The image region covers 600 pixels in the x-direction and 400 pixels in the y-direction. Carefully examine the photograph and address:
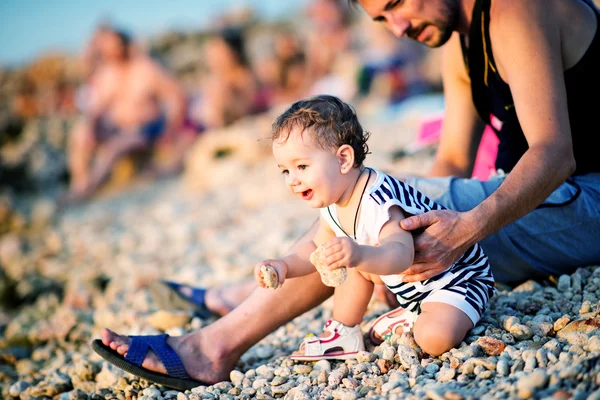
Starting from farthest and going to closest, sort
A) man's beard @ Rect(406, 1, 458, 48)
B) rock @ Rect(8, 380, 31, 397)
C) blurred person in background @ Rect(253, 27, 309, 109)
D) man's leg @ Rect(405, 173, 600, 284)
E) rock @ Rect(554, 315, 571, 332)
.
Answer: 1. blurred person in background @ Rect(253, 27, 309, 109)
2. rock @ Rect(8, 380, 31, 397)
3. man's beard @ Rect(406, 1, 458, 48)
4. man's leg @ Rect(405, 173, 600, 284)
5. rock @ Rect(554, 315, 571, 332)

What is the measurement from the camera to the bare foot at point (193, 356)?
2.43 meters

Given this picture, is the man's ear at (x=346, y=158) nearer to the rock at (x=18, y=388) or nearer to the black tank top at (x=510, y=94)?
the black tank top at (x=510, y=94)

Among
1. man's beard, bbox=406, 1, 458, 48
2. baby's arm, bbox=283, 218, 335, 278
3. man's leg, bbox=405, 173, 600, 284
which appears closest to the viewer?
baby's arm, bbox=283, 218, 335, 278

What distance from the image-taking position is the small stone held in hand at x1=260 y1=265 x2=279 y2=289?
84.7 inches

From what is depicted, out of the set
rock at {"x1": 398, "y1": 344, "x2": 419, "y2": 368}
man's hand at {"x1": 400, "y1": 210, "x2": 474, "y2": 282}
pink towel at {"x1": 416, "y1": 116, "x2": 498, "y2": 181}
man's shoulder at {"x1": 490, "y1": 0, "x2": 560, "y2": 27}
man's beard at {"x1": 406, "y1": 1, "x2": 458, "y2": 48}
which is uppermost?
man's beard at {"x1": 406, "y1": 1, "x2": 458, "y2": 48}

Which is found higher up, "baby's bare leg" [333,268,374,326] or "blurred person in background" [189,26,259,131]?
"blurred person in background" [189,26,259,131]

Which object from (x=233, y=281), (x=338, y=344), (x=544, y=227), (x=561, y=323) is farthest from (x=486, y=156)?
(x=233, y=281)

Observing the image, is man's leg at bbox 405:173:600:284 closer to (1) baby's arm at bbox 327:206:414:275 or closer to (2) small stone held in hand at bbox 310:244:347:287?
(1) baby's arm at bbox 327:206:414:275

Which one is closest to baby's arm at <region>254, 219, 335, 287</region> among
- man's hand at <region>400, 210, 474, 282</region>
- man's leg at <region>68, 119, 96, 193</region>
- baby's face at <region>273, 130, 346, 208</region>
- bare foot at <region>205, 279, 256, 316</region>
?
baby's face at <region>273, 130, 346, 208</region>

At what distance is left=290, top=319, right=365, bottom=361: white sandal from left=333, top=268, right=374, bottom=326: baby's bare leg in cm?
3

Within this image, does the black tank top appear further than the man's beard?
No

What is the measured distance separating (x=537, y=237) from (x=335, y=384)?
1091 millimetres

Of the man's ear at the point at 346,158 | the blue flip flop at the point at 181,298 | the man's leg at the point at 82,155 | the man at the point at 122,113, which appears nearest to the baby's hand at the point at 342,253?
the man's ear at the point at 346,158

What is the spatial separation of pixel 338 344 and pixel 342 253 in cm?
65
